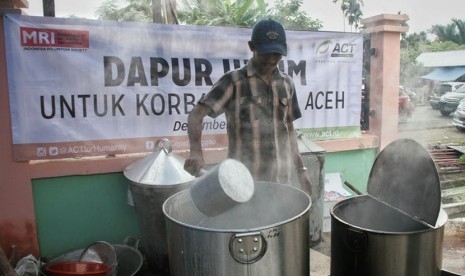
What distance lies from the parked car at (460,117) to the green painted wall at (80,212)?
45.4ft

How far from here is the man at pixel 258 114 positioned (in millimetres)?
2662


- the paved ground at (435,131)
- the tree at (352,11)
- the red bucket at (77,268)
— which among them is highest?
the tree at (352,11)

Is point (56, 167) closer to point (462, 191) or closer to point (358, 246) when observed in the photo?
point (358, 246)

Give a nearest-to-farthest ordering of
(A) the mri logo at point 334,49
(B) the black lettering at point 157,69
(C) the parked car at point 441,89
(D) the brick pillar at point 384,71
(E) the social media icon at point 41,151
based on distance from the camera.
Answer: (E) the social media icon at point 41,151
(B) the black lettering at point 157,69
(A) the mri logo at point 334,49
(D) the brick pillar at point 384,71
(C) the parked car at point 441,89

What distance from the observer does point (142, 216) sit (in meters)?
3.51

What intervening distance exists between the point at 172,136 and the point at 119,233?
1159 millimetres

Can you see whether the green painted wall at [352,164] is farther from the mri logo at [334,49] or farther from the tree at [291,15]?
the tree at [291,15]

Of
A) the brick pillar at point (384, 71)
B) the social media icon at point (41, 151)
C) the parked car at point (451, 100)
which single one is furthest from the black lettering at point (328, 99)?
the parked car at point (451, 100)

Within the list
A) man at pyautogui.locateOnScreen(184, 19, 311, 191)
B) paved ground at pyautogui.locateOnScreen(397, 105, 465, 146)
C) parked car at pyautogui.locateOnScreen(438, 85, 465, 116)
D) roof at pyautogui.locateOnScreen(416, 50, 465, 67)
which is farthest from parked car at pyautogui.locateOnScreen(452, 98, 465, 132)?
man at pyautogui.locateOnScreen(184, 19, 311, 191)

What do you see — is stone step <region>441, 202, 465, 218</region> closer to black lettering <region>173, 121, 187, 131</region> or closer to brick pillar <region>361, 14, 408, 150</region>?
brick pillar <region>361, 14, 408, 150</region>

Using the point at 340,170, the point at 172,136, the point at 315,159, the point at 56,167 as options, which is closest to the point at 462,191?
the point at 340,170

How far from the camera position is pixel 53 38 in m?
3.59

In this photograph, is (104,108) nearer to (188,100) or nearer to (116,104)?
(116,104)

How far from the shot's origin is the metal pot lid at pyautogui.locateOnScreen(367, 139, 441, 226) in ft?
5.83
